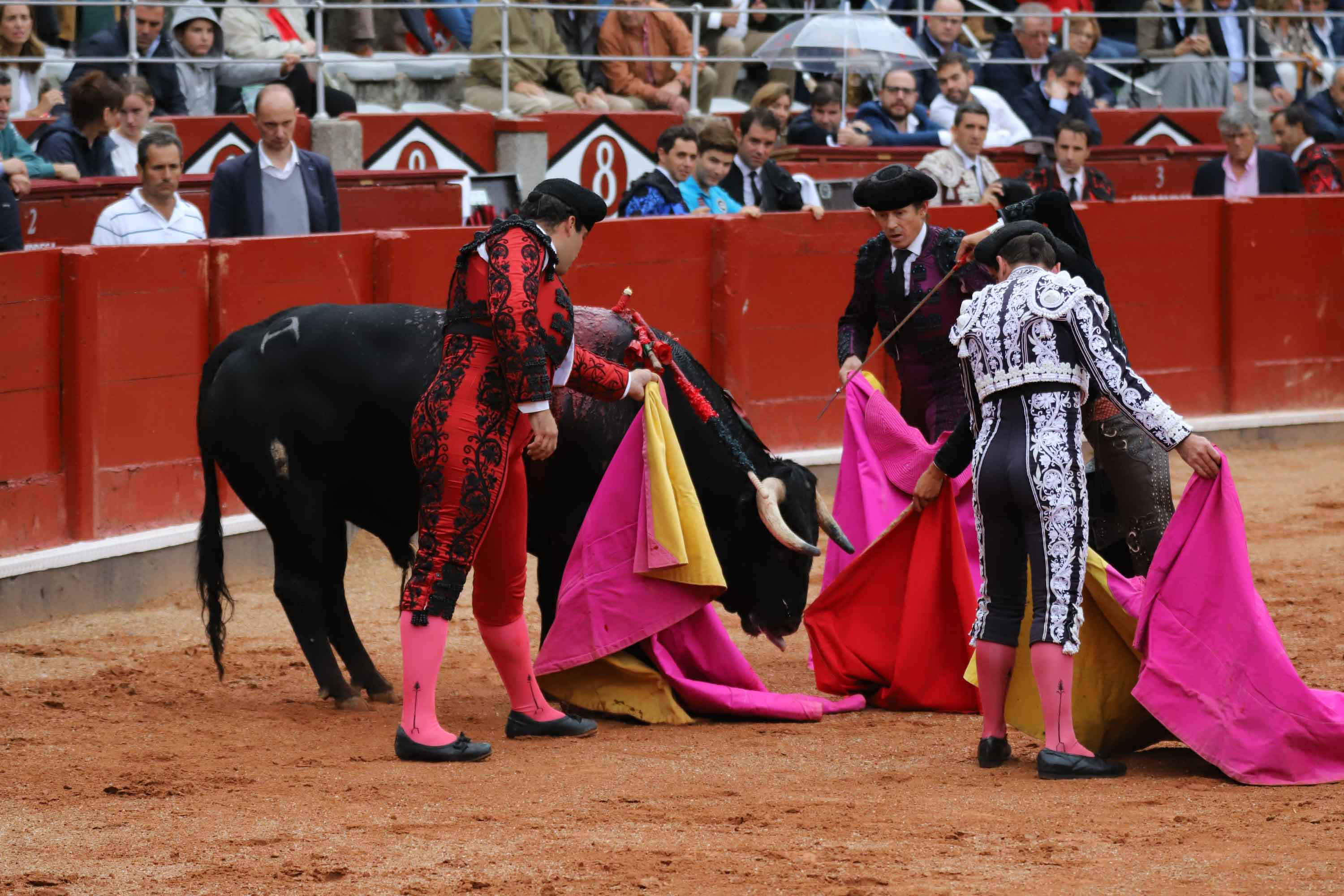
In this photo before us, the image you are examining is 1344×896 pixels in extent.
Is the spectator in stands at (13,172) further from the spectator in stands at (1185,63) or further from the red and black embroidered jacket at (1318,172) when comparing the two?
the spectator in stands at (1185,63)

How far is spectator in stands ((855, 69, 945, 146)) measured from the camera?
11211 millimetres

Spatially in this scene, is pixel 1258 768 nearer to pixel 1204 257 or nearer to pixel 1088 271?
pixel 1088 271

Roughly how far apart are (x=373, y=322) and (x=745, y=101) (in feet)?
26.4

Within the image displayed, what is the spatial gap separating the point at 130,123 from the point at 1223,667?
6.15 meters

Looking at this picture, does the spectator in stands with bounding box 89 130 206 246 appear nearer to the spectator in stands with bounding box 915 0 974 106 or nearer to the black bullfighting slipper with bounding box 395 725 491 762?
the black bullfighting slipper with bounding box 395 725 491 762

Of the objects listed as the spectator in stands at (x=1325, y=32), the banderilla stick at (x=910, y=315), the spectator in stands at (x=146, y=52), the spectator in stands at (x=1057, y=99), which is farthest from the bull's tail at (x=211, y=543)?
the spectator in stands at (x=1325, y=32)

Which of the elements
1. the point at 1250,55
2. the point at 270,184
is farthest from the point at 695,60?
the point at 1250,55

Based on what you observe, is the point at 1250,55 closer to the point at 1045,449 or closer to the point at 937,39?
the point at 937,39

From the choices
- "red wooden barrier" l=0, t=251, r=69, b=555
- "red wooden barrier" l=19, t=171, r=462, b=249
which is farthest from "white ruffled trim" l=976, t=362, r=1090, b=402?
"red wooden barrier" l=19, t=171, r=462, b=249

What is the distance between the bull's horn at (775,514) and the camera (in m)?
5.70

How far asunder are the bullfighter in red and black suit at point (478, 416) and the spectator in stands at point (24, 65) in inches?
209

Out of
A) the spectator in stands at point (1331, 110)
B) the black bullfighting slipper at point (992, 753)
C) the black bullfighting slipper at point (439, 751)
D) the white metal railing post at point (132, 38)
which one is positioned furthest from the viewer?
the spectator in stands at point (1331, 110)

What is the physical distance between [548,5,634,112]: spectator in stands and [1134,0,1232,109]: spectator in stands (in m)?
4.59

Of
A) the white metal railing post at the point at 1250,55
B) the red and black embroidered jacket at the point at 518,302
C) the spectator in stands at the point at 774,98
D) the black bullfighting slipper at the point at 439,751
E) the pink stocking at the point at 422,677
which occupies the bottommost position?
the black bullfighting slipper at the point at 439,751
